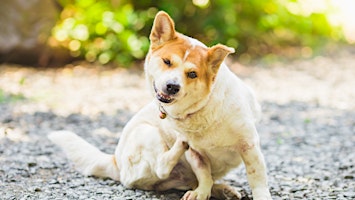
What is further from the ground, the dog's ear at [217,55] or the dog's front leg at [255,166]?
the dog's ear at [217,55]

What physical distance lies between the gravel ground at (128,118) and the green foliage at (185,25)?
0.39 meters

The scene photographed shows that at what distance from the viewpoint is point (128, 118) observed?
6258 mm

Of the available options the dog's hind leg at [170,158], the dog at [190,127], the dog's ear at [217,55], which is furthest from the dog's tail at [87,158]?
the dog's ear at [217,55]

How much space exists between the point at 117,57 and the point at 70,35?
73 centimetres

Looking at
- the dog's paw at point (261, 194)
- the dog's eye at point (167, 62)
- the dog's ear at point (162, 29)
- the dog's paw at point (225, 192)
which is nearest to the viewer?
the dog's eye at point (167, 62)

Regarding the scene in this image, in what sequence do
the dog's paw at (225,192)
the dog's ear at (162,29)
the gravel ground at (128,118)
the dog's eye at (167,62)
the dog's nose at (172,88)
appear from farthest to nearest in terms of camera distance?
the gravel ground at (128,118) → the dog's paw at (225,192) → the dog's ear at (162,29) → the dog's eye at (167,62) → the dog's nose at (172,88)

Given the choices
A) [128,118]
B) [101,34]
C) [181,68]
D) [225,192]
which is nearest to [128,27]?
[101,34]

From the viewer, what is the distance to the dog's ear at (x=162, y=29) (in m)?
3.39

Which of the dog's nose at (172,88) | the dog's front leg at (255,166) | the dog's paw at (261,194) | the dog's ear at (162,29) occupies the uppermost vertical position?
the dog's ear at (162,29)

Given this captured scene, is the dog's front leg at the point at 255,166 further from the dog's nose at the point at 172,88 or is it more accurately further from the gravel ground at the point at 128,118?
the dog's nose at the point at 172,88

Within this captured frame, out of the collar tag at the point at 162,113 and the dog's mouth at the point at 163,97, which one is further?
the collar tag at the point at 162,113

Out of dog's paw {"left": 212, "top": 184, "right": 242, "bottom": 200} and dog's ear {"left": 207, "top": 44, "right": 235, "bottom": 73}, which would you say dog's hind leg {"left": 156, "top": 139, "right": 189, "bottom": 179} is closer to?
dog's paw {"left": 212, "top": 184, "right": 242, "bottom": 200}

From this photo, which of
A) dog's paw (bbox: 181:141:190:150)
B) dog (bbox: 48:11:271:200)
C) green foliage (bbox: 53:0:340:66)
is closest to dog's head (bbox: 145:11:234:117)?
dog (bbox: 48:11:271:200)

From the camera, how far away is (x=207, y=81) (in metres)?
3.29
